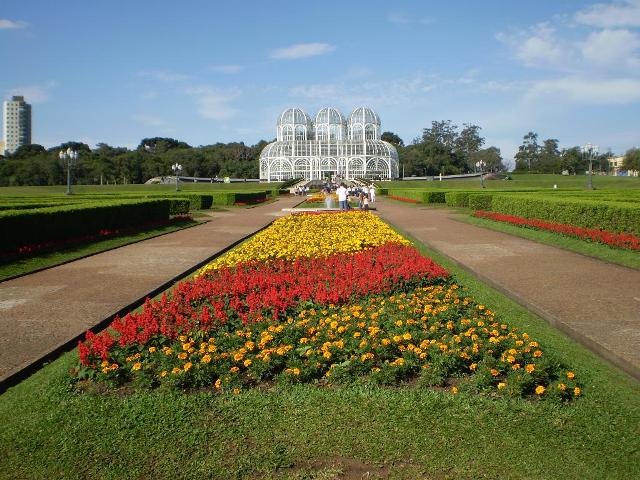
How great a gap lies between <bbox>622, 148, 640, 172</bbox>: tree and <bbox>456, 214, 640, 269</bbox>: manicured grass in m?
81.5

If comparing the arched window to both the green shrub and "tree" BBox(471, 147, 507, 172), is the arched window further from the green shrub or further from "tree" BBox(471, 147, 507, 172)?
the green shrub

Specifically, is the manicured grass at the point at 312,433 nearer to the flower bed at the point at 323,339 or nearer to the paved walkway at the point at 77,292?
the flower bed at the point at 323,339

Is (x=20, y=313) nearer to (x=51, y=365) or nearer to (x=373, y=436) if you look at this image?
(x=51, y=365)

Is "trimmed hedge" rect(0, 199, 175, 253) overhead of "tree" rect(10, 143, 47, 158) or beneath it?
beneath

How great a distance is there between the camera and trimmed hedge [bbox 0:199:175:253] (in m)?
11.4

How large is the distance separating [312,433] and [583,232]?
11.7 metres

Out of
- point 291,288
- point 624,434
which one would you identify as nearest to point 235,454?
point 624,434

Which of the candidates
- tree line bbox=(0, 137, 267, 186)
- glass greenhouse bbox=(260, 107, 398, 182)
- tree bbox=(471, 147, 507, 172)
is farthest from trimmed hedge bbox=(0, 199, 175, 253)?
tree bbox=(471, 147, 507, 172)

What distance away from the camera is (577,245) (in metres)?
12.7

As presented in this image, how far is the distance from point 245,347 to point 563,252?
884 cm

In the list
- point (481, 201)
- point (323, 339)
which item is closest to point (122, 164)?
point (481, 201)

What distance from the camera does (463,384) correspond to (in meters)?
4.31

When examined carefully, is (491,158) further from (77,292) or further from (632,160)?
(77,292)

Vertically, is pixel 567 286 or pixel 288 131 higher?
pixel 288 131
